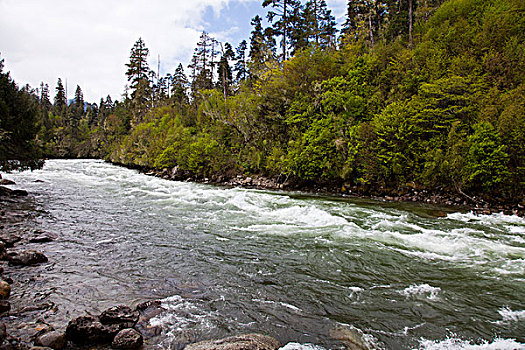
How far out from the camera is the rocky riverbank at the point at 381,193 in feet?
39.6

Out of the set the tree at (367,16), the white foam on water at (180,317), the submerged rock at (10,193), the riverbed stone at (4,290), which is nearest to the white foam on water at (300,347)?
the white foam on water at (180,317)

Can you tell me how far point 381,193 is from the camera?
15.7m

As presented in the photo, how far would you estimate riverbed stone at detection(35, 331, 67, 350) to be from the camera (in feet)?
11.1

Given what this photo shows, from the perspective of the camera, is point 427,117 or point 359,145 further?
point 359,145

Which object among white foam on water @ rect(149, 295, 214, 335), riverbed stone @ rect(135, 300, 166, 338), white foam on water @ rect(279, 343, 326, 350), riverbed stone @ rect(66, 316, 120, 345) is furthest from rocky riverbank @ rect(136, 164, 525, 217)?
riverbed stone @ rect(66, 316, 120, 345)

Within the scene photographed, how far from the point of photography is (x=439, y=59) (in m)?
17.1

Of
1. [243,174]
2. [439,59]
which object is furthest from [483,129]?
[243,174]

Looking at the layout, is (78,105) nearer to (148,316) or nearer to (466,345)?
(148,316)

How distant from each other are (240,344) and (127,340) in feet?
4.95

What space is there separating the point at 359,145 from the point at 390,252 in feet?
34.1

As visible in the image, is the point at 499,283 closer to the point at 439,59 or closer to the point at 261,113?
the point at 439,59

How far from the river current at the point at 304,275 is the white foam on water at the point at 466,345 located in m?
0.02

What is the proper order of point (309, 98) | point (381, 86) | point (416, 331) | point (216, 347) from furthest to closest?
1. point (309, 98)
2. point (381, 86)
3. point (416, 331)
4. point (216, 347)

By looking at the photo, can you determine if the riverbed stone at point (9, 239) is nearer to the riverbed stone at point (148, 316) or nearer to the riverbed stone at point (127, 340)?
the riverbed stone at point (148, 316)
